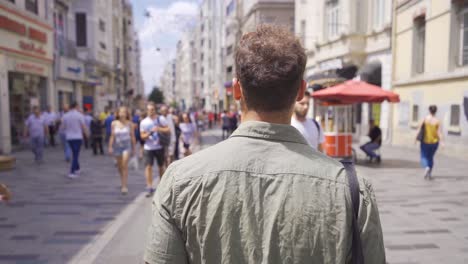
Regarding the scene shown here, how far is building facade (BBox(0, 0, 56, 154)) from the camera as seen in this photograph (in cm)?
1491

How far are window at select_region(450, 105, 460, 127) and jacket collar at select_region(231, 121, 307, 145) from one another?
1400cm

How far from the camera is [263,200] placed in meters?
1.25

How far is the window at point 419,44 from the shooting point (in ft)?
53.5

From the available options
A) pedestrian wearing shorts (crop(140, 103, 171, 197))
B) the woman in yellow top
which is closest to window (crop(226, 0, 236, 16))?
the woman in yellow top

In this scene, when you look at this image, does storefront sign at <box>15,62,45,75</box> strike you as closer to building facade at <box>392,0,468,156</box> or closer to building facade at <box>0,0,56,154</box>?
building facade at <box>0,0,56,154</box>

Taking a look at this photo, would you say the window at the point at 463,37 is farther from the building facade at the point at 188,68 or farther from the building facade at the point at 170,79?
the building facade at the point at 170,79

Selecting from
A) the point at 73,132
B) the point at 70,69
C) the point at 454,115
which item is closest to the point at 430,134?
the point at 454,115

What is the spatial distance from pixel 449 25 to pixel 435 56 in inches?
52.6

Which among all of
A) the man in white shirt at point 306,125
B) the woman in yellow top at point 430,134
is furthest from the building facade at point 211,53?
the man in white shirt at point 306,125

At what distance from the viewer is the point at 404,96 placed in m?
17.2

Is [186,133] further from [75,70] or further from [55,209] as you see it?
[75,70]

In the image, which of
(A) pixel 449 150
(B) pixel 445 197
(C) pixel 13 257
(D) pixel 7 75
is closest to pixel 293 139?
(C) pixel 13 257

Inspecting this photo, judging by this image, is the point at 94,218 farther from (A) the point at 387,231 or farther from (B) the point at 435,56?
(B) the point at 435,56

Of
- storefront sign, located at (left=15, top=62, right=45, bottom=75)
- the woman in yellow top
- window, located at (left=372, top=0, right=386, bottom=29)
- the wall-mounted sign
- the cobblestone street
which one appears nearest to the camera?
the cobblestone street
